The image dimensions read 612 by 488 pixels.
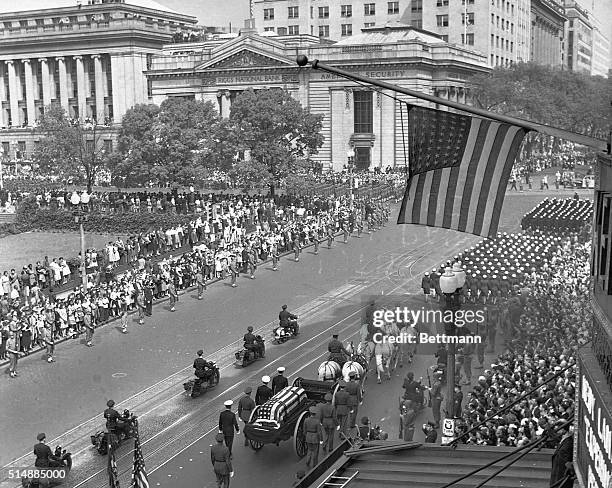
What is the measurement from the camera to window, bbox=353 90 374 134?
268 feet

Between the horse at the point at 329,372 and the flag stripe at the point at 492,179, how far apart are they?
1053cm

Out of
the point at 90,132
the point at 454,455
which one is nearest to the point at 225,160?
the point at 90,132

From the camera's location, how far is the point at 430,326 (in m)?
27.1

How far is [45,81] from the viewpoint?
104250mm

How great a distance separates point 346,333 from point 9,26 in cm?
8159

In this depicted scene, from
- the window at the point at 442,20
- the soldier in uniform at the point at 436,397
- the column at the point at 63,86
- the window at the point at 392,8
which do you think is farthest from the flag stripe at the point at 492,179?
the column at the point at 63,86

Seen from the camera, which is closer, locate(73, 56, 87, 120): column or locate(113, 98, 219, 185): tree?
locate(113, 98, 219, 185): tree

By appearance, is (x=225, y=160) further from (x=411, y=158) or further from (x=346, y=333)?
(x=411, y=158)

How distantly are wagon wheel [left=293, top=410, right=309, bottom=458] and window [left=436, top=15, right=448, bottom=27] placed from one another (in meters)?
81.5

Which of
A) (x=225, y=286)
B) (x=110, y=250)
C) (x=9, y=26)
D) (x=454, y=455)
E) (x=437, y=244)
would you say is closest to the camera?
(x=454, y=455)

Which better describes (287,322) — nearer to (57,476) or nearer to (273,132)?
(57,476)

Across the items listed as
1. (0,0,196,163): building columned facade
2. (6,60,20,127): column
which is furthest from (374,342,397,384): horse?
(6,60,20,127): column

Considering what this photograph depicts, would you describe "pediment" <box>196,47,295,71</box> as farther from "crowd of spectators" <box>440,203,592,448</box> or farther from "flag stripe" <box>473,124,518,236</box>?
"flag stripe" <box>473,124,518,236</box>

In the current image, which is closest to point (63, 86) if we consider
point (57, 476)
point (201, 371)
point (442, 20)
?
point (442, 20)
